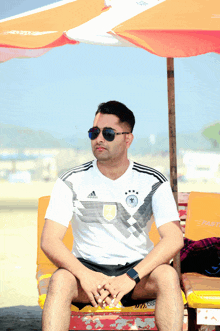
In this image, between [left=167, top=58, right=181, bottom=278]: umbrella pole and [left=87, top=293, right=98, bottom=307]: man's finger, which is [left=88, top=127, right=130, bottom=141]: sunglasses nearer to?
[left=167, top=58, right=181, bottom=278]: umbrella pole

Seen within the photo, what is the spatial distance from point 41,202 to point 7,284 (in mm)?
1929

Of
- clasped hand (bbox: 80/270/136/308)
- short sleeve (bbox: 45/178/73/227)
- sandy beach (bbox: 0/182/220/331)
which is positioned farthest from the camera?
sandy beach (bbox: 0/182/220/331)

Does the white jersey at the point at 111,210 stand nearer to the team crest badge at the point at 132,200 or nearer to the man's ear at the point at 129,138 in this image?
the team crest badge at the point at 132,200

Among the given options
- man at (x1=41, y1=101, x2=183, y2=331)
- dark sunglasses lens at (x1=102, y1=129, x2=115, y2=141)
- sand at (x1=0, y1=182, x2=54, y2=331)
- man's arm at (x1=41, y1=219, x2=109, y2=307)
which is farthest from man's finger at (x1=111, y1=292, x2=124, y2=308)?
sand at (x1=0, y1=182, x2=54, y2=331)

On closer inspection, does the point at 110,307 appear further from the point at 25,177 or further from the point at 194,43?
the point at 25,177

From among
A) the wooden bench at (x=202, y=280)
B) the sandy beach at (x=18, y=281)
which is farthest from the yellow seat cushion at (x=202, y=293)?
the sandy beach at (x=18, y=281)

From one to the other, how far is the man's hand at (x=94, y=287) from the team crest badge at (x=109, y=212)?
387 mm

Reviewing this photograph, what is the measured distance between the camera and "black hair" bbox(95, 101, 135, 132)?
9.52ft

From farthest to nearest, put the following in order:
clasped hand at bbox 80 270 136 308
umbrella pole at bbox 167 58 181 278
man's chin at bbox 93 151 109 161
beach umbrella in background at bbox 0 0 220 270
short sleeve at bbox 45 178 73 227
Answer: umbrella pole at bbox 167 58 181 278 < man's chin at bbox 93 151 109 161 < short sleeve at bbox 45 178 73 227 < clasped hand at bbox 80 270 136 308 < beach umbrella in background at bbox 0 0 220 270

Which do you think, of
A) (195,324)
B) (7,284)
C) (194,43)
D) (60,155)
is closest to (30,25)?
(194,43)

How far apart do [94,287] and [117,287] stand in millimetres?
134

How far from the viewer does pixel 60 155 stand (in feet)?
257

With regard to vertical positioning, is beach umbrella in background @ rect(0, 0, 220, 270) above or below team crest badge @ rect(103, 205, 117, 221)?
above

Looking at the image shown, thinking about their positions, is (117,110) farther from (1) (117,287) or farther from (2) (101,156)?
(1) (117,287)
